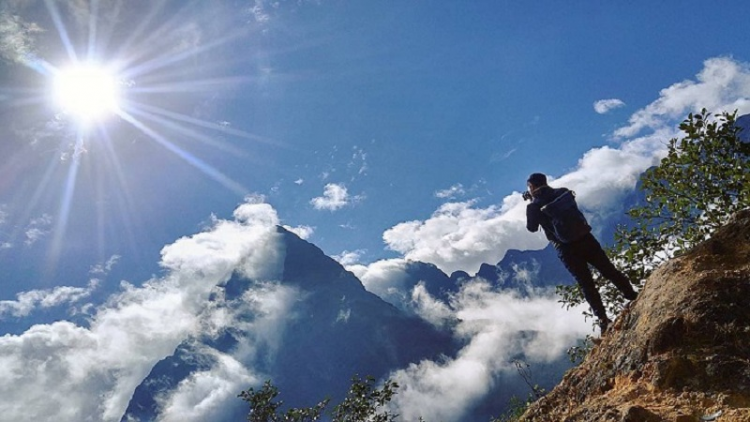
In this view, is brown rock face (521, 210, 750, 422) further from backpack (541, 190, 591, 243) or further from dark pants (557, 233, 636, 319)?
backpack (541, 190, 591, 243)

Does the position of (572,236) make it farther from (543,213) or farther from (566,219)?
(543,213)

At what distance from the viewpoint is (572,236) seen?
9016mm

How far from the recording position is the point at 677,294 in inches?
261

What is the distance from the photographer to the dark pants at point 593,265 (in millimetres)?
9102

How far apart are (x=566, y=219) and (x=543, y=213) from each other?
17.3 inches

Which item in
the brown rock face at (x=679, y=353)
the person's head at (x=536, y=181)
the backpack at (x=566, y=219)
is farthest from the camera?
the person's head at (x=536, y=181)

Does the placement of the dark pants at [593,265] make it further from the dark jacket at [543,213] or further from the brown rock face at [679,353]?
the brown rock face at [679,353]

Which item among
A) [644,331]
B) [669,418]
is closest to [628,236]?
[644,331]

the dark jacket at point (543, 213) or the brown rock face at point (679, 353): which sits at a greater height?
the dark jacket at point (543, 213)

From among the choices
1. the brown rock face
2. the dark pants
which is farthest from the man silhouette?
the brown rock face

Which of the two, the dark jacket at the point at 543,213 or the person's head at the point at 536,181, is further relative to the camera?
the person's head at the point at 536,181

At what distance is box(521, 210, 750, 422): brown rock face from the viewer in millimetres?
4953

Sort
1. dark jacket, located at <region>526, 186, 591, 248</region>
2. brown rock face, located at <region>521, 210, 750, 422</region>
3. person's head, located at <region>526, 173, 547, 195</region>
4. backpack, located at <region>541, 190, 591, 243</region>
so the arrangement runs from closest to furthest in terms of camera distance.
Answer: brown rock face, located at <region>521, 210, 750, 422</region> < backpack, located at <region>541, 190, 591, 243</region> < dark jacket, located at <region>526, 186, 591, 248</region> < person's head, located at <region>526, 173, 547, 195</region>

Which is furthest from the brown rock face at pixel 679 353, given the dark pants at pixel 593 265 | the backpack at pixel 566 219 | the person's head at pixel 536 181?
the person's head at pixel 536 181
